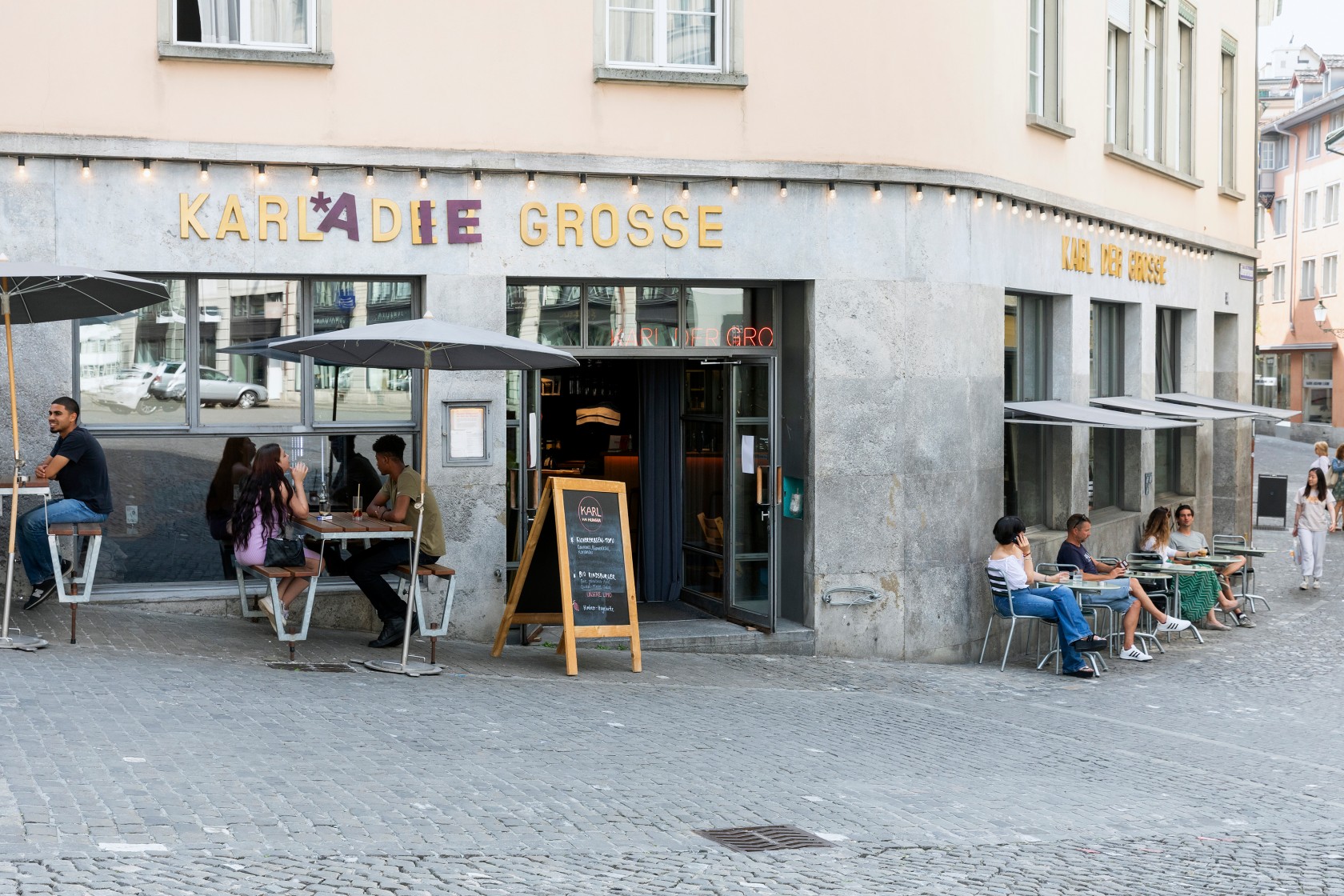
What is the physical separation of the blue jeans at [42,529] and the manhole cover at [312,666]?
1.68 meters

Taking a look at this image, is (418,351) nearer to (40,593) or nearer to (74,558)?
(74,558)

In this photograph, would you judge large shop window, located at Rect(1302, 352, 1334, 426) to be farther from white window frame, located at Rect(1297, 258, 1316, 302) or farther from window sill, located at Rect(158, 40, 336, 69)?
window sill, located at Rect(158, 40, 336, 69)

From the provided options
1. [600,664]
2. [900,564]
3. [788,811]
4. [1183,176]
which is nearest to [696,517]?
[900,564]

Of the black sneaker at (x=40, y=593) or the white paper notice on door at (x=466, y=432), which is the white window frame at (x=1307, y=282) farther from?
the black sneaker at (x=40, y=593)

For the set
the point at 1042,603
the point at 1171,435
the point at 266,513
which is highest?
the point at 1171,435

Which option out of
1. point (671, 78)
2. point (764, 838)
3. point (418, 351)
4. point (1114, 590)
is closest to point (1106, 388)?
point (1114, 590)

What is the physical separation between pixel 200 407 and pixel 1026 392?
8.46 metres

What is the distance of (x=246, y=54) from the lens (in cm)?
1127

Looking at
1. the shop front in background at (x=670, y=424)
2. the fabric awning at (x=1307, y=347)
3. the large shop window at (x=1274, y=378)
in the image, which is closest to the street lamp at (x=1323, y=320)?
the fabric awning at (x=1307, y=347)

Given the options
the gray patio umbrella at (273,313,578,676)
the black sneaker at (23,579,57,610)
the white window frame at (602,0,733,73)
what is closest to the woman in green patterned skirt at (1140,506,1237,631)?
the white window frame at (602,0,733,73)

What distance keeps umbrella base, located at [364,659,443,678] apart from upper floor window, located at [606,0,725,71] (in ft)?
17.0

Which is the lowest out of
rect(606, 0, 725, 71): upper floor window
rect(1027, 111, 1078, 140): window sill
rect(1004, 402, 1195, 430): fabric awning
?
rect(1004, 402, 1195, 430): fabric awning

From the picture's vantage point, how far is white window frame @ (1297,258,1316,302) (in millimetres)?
56469

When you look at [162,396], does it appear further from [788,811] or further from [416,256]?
[788,811]
